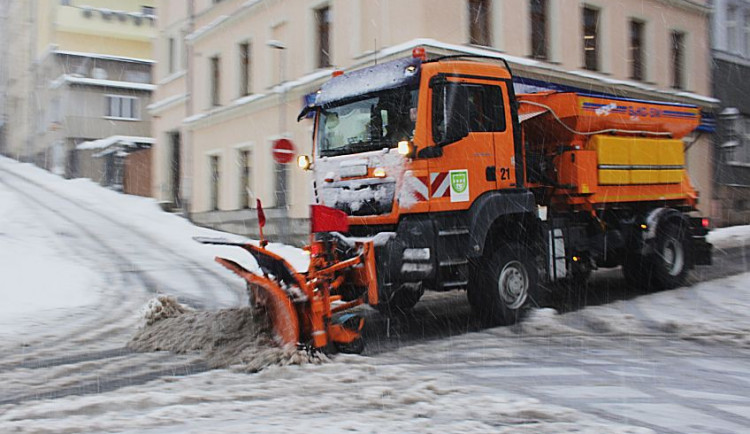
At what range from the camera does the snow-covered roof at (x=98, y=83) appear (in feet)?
128

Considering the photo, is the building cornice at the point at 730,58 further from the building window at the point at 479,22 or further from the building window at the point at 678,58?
the building window at the point at 479,22

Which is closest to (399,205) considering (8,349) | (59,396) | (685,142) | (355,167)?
(355,167)

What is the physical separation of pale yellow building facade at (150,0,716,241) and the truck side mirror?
21.4 feet

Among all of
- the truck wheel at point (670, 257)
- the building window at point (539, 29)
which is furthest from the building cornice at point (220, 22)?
the truck wheel at point (670, 257)

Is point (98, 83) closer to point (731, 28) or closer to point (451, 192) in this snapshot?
point (731, 28)

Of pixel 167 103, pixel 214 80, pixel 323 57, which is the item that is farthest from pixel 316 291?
pixel 167 103

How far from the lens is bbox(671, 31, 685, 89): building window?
21.9 m

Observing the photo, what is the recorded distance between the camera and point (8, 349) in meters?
7.25

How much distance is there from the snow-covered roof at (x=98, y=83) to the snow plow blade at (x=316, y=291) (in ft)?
117

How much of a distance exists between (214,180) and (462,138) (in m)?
16.7

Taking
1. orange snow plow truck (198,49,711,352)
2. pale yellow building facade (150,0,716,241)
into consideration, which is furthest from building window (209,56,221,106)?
orange snow plow truck (198,49,711,352)

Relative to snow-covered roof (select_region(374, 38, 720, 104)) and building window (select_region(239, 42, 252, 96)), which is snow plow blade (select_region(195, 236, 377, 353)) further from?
building window (select_region(239, 42, 252, 96))

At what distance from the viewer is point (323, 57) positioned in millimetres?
18172

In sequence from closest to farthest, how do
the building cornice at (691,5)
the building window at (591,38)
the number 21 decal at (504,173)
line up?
1. the number 21 decal at (504,173)
2. the building window at (591,38)
3. the building cornice at (691,5)
